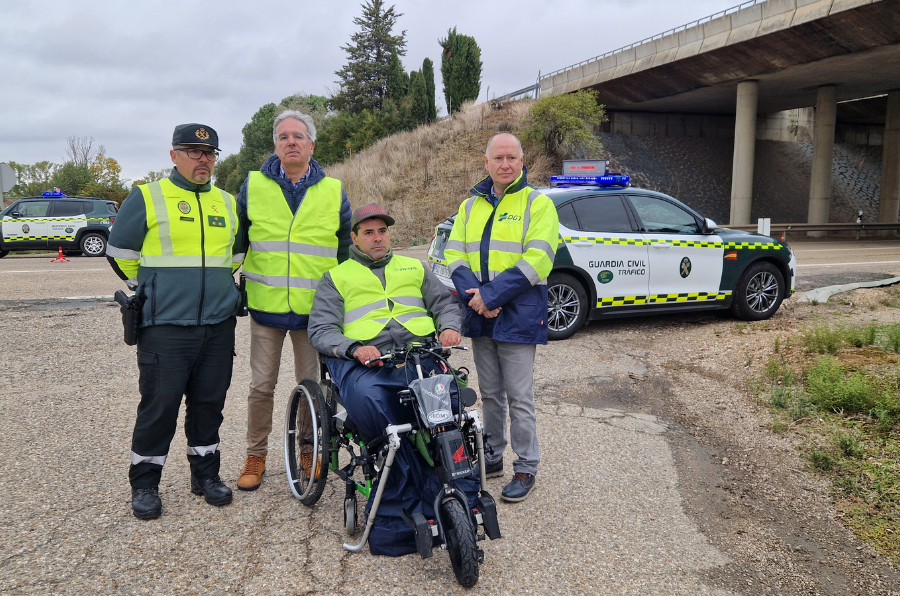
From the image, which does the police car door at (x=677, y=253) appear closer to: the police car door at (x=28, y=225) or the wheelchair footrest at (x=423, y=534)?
the wheelchair footrest at (x=423, y=534)

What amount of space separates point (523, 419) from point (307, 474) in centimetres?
130

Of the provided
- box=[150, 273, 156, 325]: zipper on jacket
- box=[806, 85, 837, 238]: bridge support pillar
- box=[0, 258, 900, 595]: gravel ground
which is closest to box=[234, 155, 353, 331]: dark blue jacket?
box=[150, 273, 156, 325]: zipper on jacket

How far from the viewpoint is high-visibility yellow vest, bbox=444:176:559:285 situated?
369cm

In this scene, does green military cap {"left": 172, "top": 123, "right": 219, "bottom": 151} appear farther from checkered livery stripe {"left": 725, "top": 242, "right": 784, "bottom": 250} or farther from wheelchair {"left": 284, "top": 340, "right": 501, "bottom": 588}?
checkered livery stripe {"left": 725, "top": 242, "right": 784, "bottom": 250}

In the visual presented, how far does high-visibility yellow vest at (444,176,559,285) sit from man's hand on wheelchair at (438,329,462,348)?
0.57 metres

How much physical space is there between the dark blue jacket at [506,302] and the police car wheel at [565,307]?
3506mm

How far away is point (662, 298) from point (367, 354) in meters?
5.51

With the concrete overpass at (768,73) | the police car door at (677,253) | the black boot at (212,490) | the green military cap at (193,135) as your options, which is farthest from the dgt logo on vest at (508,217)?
the concrete overpass at (768,73)

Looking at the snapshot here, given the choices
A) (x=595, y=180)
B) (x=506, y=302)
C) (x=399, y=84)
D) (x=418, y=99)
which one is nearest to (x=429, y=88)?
(x=418, y=99)

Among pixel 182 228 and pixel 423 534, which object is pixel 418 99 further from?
pixel 423 534

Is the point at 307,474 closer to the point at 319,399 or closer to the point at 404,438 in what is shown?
the point at 319,399

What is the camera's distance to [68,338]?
7.55 metres

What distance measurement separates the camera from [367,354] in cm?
311

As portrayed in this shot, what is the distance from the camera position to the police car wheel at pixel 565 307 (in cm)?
733
